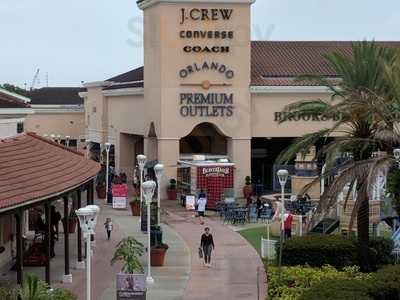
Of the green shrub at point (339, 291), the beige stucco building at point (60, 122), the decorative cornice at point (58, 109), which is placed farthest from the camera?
the decorative cornice at point (58, 109)

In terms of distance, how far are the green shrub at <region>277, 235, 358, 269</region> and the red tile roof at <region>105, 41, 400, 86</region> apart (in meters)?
26.1

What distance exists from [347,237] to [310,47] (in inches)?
1349

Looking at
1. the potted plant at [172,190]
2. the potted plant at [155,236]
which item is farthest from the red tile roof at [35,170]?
the potted plant at [172,190]

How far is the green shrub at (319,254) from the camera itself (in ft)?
82.8

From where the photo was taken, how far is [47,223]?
23266 millimetres

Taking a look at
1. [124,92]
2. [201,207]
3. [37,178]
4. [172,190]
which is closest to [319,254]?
[37,178]

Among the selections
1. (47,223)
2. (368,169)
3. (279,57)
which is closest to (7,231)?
(47,223)

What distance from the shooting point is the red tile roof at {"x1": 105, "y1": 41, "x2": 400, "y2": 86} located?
52750mm

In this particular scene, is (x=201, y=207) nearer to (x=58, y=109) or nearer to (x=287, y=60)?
(x=287, y=60)

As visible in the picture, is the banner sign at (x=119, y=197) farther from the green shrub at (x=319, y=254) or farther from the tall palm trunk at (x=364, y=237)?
the tall palm trunk at (x=364, y=237)

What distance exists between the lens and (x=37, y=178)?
22.8m

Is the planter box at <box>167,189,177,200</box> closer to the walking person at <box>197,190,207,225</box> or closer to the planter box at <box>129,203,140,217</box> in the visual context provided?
the planter box at <box>129,203,140,217</box>

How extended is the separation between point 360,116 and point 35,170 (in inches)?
359

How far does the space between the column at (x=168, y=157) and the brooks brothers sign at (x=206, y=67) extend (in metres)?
1.81
